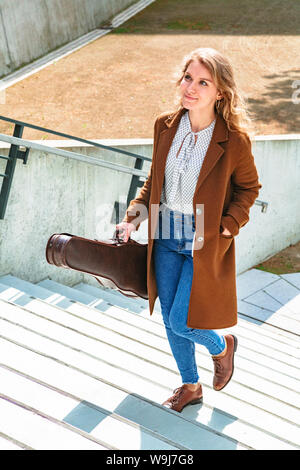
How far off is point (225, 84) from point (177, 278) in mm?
973

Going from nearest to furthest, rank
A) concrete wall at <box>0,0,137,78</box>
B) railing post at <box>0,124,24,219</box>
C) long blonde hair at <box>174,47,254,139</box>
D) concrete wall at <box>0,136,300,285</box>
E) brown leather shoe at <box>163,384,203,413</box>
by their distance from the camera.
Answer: long blonde hair at <box>174,47,254,139</box>, brown leather shoe at <box>163,384,203,413</box>, railing post at <box>0,124,24,219</box>, concrete wall at <box>0,136,300,285</box>, concrete wall at <box>0,0,137,78</box>

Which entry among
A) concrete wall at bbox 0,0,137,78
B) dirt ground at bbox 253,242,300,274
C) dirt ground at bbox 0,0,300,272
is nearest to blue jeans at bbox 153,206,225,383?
dirt ground at bbox 253,242,300,274

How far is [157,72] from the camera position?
14289 millimetres

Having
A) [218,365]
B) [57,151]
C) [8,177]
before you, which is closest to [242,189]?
[218,365]

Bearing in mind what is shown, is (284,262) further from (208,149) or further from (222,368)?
(208,149)

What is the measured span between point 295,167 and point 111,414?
7178mm

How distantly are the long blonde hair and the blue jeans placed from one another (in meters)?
0.50

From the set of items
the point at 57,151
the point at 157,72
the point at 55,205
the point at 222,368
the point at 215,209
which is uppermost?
the point at 157,72

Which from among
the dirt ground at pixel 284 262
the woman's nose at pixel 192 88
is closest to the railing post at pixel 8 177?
the woman's nose at pixel 192 88

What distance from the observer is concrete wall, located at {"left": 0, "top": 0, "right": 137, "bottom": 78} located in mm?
14086

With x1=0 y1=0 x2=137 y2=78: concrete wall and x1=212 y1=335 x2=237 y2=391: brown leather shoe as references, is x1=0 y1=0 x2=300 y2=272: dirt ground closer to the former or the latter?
x1=0 y1=0 x2=137 y2=78: concrete wall

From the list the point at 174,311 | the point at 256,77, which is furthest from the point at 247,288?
the point at 256,77

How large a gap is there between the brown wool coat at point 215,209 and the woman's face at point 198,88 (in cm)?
12

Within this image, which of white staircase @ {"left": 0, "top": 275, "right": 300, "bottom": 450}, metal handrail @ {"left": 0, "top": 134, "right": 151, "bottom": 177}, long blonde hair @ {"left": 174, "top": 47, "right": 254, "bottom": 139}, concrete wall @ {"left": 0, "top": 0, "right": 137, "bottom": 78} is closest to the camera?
white staircase @ {"left": 0, "top": 275, "right": 300, "bottom": 450}
